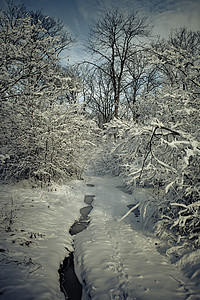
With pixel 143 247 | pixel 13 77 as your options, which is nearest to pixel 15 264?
pixel 143 247

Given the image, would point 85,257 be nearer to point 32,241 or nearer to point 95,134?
point 32,241

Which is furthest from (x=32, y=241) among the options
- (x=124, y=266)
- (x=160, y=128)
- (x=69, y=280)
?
(x=160, y=128)

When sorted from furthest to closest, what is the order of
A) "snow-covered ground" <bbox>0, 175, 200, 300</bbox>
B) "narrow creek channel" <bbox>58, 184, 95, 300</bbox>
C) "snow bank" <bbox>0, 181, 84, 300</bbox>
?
1. "narrow creek channel" <bbox>58, 184, 95, 300</bbox>
2. "snow-covered ground" <bbox>0, 175, 200, 300</bbox>
3. "snow bank" <bbox>0, 181, 84, 300</bbox>

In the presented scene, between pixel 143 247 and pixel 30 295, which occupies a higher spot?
pixel 30 295

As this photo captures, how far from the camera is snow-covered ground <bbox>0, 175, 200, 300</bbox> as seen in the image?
7.29 ft

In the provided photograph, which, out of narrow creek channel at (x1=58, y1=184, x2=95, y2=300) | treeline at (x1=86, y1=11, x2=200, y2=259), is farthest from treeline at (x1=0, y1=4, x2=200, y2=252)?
narrow creek channel at (x1=58, y1=184, x2=95, y2=300)

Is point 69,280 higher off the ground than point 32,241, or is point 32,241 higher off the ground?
point 32,241

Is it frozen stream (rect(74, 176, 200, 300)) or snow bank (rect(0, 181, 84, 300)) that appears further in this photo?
frozen stream (rect(74, 176, 200, 300))

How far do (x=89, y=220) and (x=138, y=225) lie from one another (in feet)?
5.25

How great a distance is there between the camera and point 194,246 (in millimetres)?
3049

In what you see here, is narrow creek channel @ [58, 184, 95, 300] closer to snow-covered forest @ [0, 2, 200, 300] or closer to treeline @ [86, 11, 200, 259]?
snow-covered forest @ [0, 2, 200, 300]

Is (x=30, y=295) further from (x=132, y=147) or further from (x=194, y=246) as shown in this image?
Answer: (x=194, y=246)

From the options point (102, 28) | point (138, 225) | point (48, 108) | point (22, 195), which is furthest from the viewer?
point (102, 28)

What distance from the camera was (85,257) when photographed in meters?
3.17
